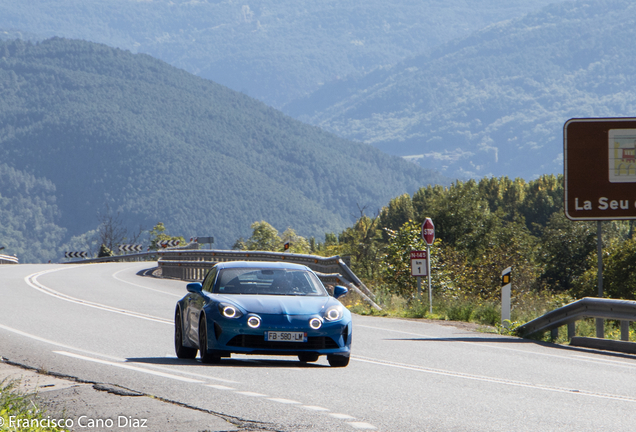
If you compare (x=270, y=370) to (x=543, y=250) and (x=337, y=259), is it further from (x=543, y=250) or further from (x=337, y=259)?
(x=543, y=250)

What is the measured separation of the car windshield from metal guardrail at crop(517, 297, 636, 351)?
4.40m

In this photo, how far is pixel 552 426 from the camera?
6.85 m

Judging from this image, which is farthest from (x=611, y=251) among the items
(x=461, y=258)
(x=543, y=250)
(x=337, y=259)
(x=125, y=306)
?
(x=125, y=306)

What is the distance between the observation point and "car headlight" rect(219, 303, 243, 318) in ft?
32.9

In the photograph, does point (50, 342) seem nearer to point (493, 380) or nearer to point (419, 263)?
point (493, 380)

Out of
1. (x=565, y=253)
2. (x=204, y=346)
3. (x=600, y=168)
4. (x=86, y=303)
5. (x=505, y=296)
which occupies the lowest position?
(x=204, y=346)

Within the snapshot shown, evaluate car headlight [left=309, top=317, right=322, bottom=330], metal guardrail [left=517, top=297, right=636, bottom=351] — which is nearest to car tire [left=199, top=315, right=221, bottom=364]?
car headlight [left=309, top=317, right=322, bottom=330]

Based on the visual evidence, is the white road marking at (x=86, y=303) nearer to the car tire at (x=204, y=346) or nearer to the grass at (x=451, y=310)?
the grass at (x=451, y=310)

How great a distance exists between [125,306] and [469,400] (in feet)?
43.1

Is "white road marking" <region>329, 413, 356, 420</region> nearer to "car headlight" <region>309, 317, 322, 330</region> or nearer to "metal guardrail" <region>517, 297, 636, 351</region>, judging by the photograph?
"car headlight" <region>309, 317, 322, 330</region>

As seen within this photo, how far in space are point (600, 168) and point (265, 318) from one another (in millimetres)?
8191

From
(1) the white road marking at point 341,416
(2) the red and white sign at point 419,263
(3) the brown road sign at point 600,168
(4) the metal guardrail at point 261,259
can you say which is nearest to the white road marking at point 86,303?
(4) the metal guardrail at point 261,259

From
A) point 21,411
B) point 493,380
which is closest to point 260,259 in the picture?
point 493,380

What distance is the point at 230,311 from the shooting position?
Result: 10078 millimetres
